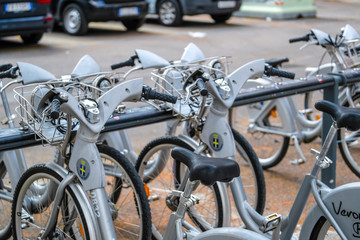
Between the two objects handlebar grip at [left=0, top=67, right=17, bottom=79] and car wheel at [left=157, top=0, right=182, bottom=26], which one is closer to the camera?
handlebar grip at [left=0, top=67, right=17, bottom=79]

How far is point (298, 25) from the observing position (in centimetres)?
1576

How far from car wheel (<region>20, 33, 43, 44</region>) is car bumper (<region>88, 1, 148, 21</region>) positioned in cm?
134

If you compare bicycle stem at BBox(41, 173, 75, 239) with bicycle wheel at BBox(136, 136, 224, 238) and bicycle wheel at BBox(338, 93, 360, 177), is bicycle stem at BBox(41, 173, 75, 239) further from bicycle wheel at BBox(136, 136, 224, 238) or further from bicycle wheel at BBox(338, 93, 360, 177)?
bicycle wheel at BBox(338, 93, 360, 177)

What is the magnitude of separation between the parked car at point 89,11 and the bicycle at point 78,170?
385 inches

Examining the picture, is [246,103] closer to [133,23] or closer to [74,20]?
[74,20]

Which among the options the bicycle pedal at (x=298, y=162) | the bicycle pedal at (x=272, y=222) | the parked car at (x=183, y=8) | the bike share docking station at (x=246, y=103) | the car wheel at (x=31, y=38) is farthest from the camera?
the parked car at (x=183, y=8)

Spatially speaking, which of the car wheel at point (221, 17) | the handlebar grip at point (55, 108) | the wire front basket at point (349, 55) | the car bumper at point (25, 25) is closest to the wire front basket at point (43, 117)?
the handlebar grip at point (55, 108)

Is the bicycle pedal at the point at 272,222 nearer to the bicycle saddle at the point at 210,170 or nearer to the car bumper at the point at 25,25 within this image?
the bicycle saddle at the point at 210,170

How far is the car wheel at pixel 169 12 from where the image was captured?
15.1m

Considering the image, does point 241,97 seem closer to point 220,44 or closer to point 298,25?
point 220,44

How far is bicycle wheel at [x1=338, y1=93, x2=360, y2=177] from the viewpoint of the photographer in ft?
17.2

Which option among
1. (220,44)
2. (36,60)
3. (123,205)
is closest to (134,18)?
(220,44)

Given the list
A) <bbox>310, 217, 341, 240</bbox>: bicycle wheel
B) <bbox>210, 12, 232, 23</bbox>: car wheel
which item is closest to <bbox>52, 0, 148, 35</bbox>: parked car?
<bbox>210, 12, 232, 23</bbox>: car wheel

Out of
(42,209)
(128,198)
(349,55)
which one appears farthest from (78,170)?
(349,55)
